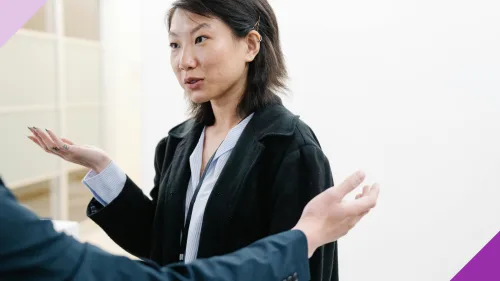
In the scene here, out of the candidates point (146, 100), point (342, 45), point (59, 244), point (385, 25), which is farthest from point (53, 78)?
point (59, 244)

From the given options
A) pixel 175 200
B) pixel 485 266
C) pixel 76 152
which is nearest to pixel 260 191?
pixel 175 200

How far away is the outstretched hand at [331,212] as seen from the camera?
2.34ft

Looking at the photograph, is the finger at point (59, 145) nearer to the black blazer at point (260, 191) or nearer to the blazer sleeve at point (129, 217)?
the blazer sleeve at point (129, 217)

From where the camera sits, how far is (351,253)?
2248 millimetres

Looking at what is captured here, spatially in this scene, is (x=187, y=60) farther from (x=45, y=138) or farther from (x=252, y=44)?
Result: (x=45, y=138)

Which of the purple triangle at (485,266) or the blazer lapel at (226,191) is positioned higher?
the blazer lapel at (226,191)

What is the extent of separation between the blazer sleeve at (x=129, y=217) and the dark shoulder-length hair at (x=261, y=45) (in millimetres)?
239

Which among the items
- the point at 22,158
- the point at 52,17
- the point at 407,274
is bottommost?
the point at 407,274

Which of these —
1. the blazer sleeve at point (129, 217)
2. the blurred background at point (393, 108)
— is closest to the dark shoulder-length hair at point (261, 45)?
the blazer sleeve at point (129, 217)

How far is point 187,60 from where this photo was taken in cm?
101

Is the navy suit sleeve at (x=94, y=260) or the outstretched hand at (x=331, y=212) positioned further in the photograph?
the outstretched hand at (x=331, y=212)

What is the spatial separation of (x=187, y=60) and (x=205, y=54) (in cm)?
4

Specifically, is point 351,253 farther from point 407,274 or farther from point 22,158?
point 22,158

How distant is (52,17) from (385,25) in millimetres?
1953
